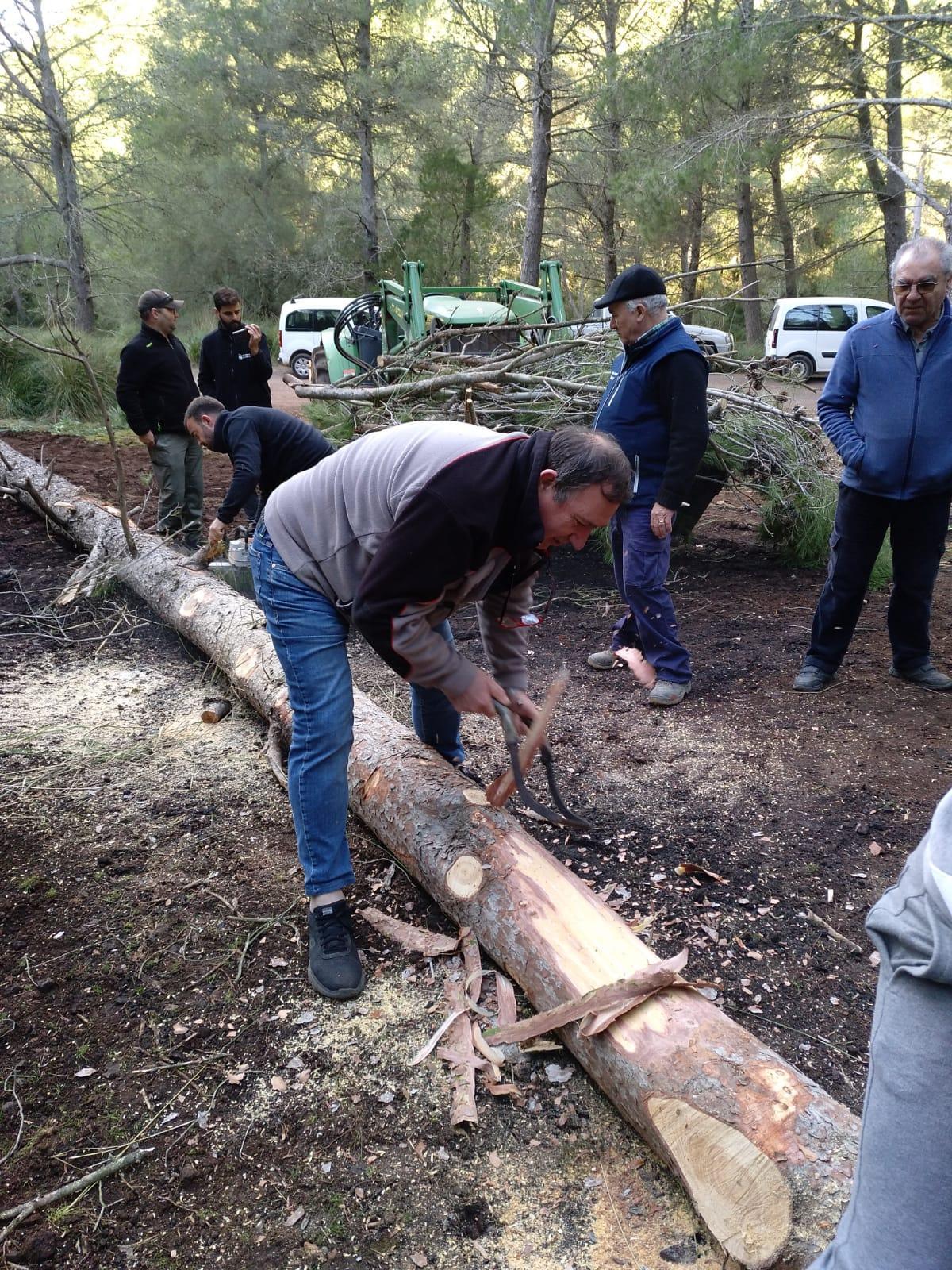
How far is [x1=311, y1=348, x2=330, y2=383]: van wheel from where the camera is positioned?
12.5 m

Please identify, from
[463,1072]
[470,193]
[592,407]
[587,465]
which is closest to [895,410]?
[587,465]

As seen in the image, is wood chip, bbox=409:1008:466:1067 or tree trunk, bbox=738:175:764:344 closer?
wood chip, bbox=409:1008:466:1067

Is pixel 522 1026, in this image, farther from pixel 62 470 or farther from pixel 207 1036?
pixel 62 470

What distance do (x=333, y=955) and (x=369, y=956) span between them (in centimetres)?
16

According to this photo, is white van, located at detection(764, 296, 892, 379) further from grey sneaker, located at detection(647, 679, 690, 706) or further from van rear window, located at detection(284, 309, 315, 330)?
grey sneaker, located at detection(647, 679, 690, 706)

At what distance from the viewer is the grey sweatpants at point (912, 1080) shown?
37.6 inches

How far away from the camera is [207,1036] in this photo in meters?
2.19

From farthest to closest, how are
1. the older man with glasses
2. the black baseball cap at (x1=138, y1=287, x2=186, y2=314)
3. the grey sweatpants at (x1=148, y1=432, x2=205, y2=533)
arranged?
the grey sweatpants at (x1=148, y1=432, x2=205, y2=533) → the black baseball cap at (x1=138, y1=287, x2=186, y2=314) → the older man with glasses

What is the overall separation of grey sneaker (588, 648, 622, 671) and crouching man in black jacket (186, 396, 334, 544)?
1793 millimetres

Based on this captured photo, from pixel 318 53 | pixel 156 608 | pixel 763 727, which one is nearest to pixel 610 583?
pixel 763 727

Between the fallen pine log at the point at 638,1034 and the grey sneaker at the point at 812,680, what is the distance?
208 centimetres

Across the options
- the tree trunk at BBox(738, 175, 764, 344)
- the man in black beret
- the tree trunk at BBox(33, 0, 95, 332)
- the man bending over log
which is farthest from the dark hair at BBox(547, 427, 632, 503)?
the tree trunk at BBox(33, 0, 95, 332)

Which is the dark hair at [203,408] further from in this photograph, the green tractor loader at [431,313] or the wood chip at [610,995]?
the wood chip at [610,995]

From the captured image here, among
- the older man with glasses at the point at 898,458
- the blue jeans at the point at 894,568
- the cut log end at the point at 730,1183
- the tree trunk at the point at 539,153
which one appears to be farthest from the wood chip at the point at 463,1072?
the tree trunk at the point at 539,153
